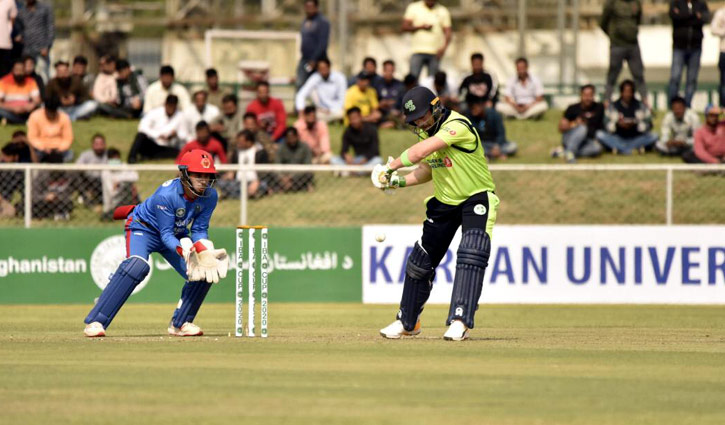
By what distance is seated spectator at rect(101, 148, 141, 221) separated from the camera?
19.5 metres

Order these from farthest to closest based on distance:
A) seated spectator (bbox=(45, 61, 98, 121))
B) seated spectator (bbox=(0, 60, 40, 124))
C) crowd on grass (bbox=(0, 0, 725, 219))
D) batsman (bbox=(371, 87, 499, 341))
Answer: seated spectator (bbox=(45, 61, 98, 121))
seated spectator (bbox=(0, 60, 40, 124))
crowd on grass (bbox=(0, 0, 725, 219))
batsman (bbox=(371, 87, 499, 341))

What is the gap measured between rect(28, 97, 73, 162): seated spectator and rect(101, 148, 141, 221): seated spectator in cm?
231

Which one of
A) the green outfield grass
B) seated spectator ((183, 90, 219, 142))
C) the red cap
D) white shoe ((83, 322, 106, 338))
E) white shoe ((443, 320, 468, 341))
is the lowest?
white shoe ((83, 322, 106, 338))

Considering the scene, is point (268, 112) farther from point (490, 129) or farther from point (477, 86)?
point (490, 129)

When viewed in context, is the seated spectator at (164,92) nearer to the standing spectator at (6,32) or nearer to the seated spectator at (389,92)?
the standing spectator at (6,32)

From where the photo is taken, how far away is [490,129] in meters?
23.2

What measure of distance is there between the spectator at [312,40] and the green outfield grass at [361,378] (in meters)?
12.6

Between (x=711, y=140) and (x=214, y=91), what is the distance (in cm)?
902

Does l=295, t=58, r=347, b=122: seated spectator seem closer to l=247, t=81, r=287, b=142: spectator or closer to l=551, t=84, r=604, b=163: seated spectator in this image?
l=247, t=81, r=287, b=142: spectator

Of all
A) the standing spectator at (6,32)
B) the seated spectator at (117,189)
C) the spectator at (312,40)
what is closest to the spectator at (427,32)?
the spectator at (312,40)

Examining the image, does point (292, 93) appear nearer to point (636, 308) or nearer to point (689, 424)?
point (636, 308)

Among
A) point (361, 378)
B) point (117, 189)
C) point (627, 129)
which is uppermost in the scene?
point (627, 129)

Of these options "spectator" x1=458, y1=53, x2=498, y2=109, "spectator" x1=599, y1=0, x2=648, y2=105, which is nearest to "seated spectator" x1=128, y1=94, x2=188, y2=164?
"spectator" x1=458, y1=53, x2=498, y2=109

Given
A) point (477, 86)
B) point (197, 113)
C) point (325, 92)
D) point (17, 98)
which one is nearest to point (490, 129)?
point (477, 86)
